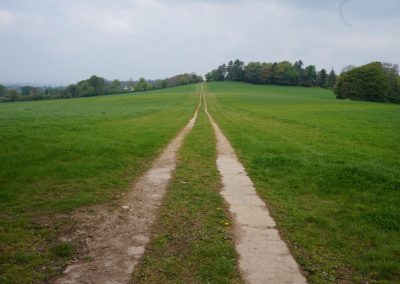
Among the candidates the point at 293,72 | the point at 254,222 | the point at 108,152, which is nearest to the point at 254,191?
the point at 254,222

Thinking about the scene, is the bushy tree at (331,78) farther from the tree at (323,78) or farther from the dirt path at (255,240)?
the dirt path at (255,240)

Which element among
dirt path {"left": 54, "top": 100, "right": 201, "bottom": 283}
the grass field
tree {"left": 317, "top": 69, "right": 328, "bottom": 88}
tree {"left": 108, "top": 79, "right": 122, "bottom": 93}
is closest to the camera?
dirt path {"left": 54, "top": 100, "right": 201, "bottom": 283}

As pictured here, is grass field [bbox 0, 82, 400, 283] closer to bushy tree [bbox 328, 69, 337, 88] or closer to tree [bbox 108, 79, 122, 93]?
tree [bbox 108, 79, 122, 93]

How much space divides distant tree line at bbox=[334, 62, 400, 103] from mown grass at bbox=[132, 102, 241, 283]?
95.3 m

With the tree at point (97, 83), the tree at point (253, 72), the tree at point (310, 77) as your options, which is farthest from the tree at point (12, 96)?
the tree at point (310, 77)

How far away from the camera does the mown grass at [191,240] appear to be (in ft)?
18.4

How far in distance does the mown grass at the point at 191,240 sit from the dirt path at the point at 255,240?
9.3 inches

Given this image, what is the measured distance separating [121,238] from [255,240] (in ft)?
9.70

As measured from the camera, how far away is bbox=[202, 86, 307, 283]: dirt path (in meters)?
5.68

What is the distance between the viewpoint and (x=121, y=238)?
6.99 metres

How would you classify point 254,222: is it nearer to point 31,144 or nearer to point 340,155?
point 340,155

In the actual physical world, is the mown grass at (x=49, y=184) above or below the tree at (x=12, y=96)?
below

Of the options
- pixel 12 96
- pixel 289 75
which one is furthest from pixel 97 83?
pixel 289 75

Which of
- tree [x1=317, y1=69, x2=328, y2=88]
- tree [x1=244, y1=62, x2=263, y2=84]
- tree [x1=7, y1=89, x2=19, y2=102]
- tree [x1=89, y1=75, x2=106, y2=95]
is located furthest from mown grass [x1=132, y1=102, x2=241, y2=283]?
tree [x1=244, y1=62, x2=263, y2=84]
